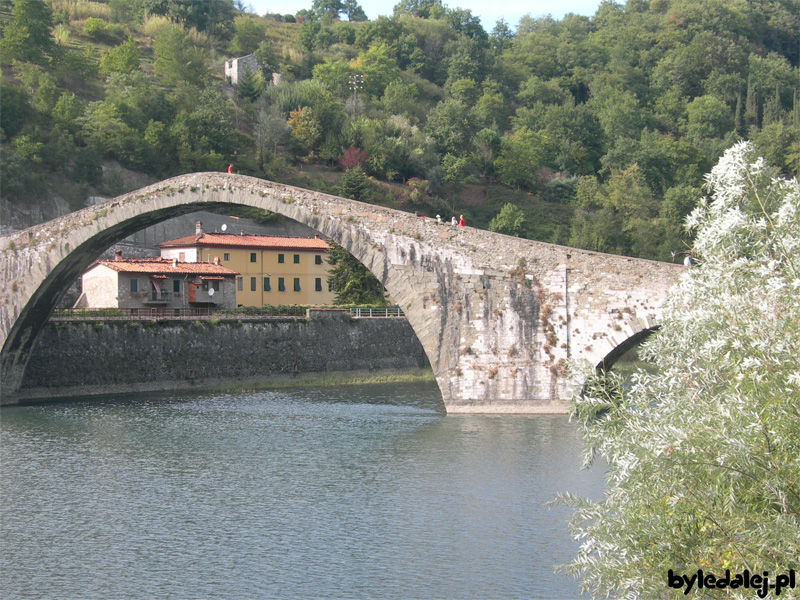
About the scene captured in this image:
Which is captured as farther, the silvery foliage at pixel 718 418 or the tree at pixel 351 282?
the tree at pixel 351 282

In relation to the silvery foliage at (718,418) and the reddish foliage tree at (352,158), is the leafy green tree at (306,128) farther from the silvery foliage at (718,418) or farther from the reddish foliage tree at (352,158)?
the silvery foliage at (718,418)

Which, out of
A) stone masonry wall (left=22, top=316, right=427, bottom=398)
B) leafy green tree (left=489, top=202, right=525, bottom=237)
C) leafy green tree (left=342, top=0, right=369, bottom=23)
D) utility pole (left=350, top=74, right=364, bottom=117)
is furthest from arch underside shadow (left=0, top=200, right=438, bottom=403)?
leafy green tree (left=342, top=0, right=369, bottom=23)

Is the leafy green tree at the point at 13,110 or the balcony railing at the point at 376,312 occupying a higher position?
the leafy green tree at the point at 13,110

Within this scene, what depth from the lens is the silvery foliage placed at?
737 centimetres

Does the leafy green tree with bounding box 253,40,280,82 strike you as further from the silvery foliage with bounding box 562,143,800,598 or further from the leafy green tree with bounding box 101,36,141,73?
the silvery foliage with bounding box 562,143,800,598

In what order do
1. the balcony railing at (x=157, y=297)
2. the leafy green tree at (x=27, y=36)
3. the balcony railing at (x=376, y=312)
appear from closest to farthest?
1. the balcony railing at (x=157, y=297)
2. the balcony railing at (x=376, y=312)
3. the leafy green tree at (x=27, y=36)

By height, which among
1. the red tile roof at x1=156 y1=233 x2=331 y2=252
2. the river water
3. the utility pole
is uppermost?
the utility pole

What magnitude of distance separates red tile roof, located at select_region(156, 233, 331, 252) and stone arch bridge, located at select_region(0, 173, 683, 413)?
59.9 feet

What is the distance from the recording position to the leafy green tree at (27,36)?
57.6 m

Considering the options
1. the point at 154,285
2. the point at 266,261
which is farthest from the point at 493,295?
the point at 266,261

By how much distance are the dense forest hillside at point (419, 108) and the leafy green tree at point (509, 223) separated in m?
0.15

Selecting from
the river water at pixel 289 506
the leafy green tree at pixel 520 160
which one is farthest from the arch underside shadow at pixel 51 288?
the leafy green tree at pixel 520 160

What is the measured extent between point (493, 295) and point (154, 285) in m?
17.8

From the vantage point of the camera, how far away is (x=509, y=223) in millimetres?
55125
